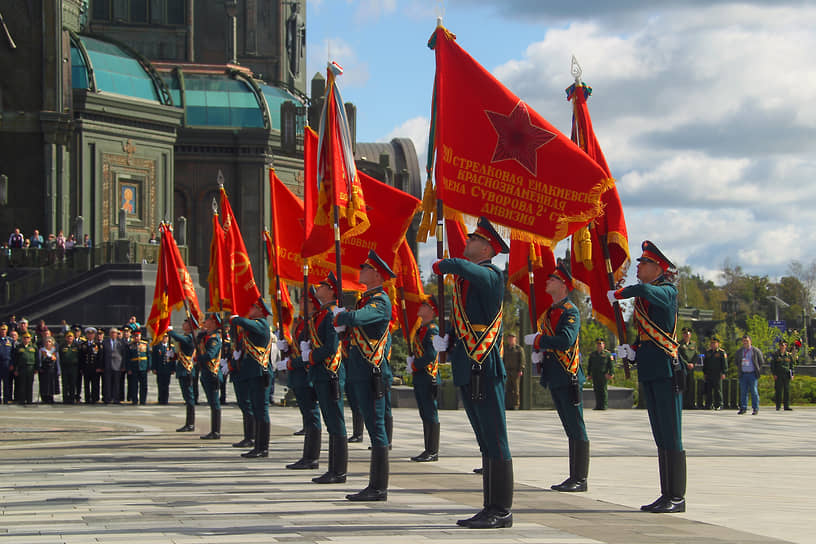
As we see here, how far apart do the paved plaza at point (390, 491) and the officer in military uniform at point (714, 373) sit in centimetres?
744

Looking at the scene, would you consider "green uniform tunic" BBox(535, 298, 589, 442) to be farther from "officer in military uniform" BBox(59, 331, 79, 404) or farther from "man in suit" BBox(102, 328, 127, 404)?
"officer in military uniform" BBox(59, 331, 79, 404)

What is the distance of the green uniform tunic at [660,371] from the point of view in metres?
10.5

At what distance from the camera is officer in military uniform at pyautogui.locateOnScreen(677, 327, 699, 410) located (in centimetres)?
2560

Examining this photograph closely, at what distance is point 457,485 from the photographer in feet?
40.7

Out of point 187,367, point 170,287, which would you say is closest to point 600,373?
point 187,367

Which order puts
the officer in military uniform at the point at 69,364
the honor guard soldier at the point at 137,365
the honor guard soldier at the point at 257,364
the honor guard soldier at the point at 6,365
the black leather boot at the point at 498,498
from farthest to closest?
the honor guard soldier at the point at 137,365, the officer in military uniform at the point at 69,364, the honor guard soldier at the point at 6,365, the honor guard soldier at the point at 257,364, the black leather boot at the point at 498,498

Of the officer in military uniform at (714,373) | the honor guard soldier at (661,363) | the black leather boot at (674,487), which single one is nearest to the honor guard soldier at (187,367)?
the honor guard soldier at (661,363)

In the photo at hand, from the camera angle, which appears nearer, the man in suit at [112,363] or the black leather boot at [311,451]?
the black leather boot at [311,451]

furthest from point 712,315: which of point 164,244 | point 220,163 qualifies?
point 164,244

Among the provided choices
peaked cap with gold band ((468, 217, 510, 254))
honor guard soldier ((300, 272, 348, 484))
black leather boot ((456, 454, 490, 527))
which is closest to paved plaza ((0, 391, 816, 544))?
black leather boot ((456, 454, 490, 527))

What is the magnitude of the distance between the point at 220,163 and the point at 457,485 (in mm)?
46915

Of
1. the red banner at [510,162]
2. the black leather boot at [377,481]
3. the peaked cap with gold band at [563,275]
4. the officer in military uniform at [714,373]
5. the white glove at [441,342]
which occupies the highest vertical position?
the red banner at [510,162]

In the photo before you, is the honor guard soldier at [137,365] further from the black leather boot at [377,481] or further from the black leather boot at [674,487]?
the black leather boot at [674,487]

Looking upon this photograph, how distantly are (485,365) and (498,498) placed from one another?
107 cm
